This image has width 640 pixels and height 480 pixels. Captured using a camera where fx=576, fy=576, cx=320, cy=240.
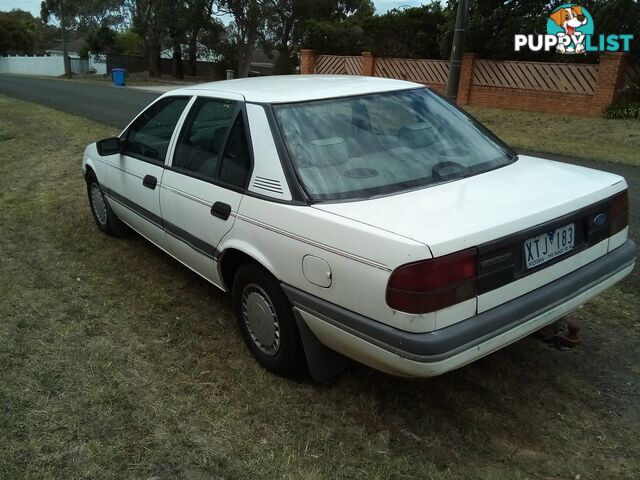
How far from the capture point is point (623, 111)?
1298cm

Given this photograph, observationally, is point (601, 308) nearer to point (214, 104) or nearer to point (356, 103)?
point (356, 103)

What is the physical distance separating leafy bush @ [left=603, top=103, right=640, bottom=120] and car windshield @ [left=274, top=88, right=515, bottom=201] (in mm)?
11109

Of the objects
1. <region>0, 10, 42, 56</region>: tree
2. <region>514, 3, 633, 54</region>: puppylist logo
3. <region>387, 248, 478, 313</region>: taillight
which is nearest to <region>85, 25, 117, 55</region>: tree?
<region>0, 10, 42, 56</region>: tree

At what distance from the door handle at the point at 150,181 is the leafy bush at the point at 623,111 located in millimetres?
12076

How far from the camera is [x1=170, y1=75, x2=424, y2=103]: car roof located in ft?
10.9

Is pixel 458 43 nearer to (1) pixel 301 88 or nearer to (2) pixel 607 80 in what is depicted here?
(1) pixel 301 88

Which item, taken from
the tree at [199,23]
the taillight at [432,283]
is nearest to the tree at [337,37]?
the tree at [199,23]

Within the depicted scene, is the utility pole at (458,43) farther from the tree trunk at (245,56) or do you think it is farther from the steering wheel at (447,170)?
the tree trunk at (245,56)

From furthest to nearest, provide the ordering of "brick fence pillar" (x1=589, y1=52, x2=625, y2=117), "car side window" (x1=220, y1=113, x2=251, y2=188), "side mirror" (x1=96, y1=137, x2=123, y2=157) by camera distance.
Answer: "brick fence pillar" (x1=589, y1=52, x2=625, y2=117) → "side mirror" (x1=96, y1=137, x2=123, y2=157) → "car side window" (x1=220, y1=113, x2=251, y2=188)

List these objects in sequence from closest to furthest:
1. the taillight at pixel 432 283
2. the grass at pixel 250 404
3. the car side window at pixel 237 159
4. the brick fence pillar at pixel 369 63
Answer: the taillight at pixel 432 283, the grass at pixel 250 404, the car side window at pixel 237 159, the brick fence pillar at pixel 369 63

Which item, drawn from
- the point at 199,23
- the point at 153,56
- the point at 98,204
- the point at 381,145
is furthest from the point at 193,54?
the point at 381,145

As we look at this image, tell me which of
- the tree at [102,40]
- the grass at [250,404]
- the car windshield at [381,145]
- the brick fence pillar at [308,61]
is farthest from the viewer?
the tree at [102,40]

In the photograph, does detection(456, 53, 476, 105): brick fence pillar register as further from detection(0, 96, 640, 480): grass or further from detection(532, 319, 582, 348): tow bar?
detection(532, 319, 582, 348): tow bar

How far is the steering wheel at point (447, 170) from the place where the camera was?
3043 millimetres
